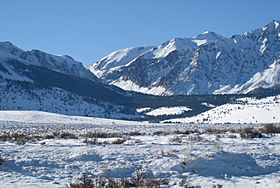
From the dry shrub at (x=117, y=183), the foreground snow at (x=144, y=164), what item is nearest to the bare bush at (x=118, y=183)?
the dry shrub at (x=117, y=183)

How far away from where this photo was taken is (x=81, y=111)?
195375mm

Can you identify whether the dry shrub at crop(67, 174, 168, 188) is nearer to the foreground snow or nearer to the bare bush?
the bare bush

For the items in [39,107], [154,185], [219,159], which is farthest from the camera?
[39,107]

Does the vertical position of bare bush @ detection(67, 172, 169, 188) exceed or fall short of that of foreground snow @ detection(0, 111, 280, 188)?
it falls short

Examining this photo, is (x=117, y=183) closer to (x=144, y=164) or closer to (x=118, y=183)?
(x=118, y=183)

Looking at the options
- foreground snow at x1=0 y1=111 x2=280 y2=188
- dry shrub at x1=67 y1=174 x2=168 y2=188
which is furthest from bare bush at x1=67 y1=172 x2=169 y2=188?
foreground snow at x1=0 y1=111 x2=280 y2=188

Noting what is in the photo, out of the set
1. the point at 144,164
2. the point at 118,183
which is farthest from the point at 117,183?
the point at 144,164

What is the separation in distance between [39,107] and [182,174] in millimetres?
171489

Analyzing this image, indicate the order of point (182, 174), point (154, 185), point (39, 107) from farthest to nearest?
point (39, 107)
point (182, 174)
point (154, 185)

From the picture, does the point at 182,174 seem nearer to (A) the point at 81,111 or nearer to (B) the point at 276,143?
(B) the point at 276,143

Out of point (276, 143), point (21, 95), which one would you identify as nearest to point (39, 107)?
point (21, 95)

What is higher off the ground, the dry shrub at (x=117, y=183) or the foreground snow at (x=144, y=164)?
the foreground snow at (x=144, y=164)

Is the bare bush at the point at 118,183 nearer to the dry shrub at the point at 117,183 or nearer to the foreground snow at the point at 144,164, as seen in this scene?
the dry shrub at the point at 117,183

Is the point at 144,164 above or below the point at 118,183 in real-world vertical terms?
above
